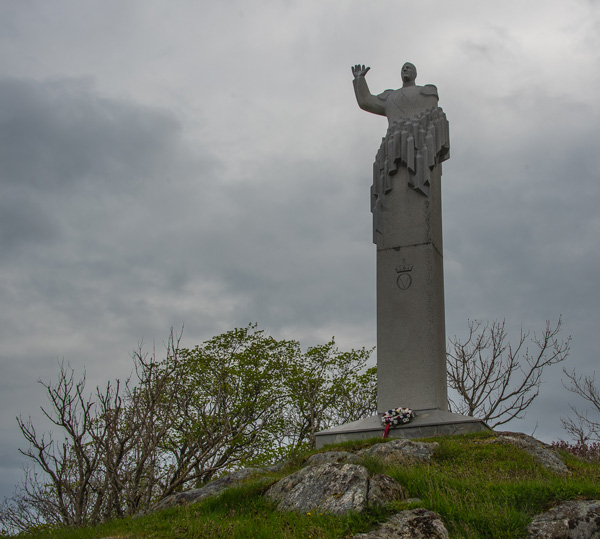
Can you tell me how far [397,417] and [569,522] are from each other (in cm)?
528

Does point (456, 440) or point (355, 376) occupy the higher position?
point (355, 376)

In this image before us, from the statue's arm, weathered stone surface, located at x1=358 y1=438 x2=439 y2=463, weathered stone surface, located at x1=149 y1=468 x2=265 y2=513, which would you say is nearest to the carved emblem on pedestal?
weathered stone surface, located at x1=358 y1=438 x2=439 y2=463

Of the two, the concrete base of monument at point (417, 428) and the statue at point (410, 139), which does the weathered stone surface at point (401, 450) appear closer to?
the concrete base of monument at point (417, 428)

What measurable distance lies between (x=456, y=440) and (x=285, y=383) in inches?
536

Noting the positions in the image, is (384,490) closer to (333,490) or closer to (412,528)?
(333,490)

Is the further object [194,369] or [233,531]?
[194,369]

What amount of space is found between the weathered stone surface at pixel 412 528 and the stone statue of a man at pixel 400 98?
9.91 metres

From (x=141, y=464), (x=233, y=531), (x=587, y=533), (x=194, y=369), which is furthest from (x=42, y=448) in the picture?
(x=194, y=369)

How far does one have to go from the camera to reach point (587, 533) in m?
6.09

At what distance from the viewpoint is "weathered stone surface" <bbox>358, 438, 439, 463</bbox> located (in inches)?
358

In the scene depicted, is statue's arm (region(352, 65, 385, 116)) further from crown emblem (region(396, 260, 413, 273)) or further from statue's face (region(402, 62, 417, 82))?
crown emblem (region(396, 260, 413, 273))

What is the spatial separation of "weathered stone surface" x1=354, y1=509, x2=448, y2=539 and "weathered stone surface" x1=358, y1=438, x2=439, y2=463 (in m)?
2.54

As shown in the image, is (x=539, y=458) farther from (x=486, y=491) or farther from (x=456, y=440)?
(x=486, y=491)

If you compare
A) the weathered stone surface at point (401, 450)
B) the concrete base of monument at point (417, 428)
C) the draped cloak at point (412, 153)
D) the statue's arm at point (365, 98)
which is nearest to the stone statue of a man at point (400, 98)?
the statue's arm at point (365, 98)
